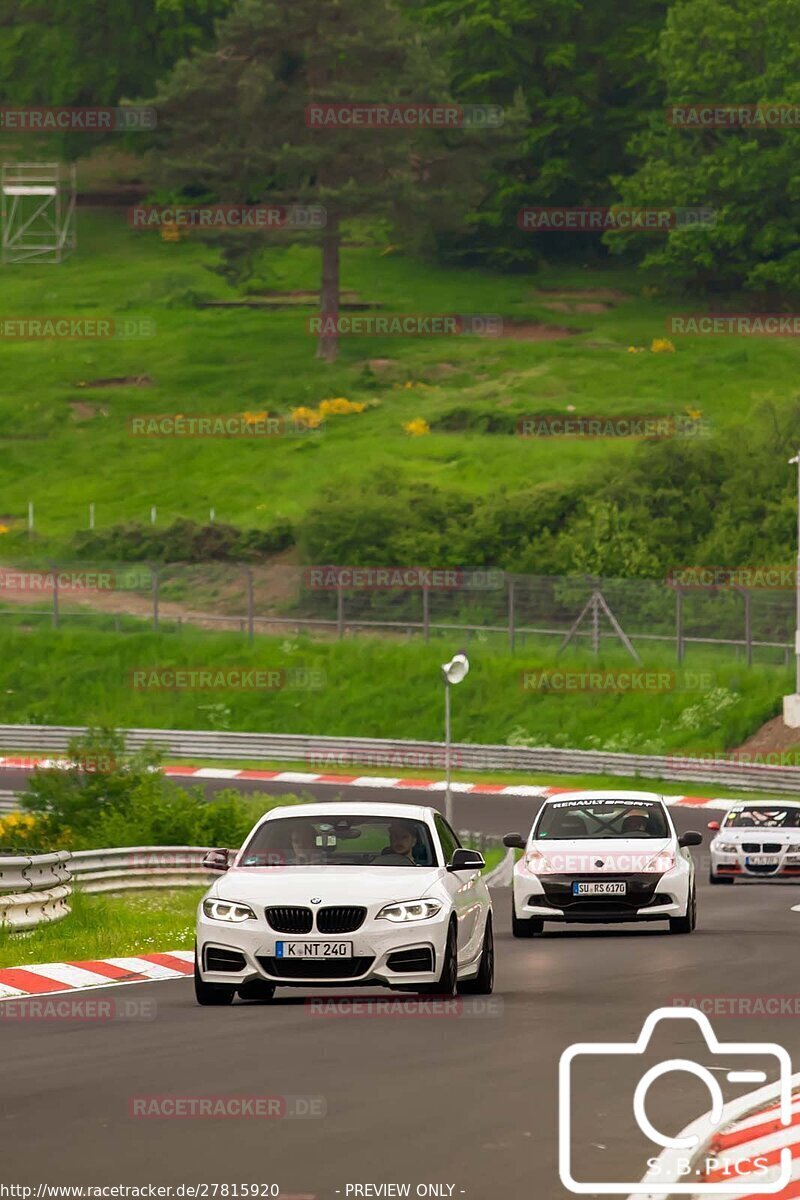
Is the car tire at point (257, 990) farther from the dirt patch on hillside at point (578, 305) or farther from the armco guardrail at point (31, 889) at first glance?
the dirt patch on hillside at point (578, 305)

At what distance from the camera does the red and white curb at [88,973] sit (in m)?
17.8

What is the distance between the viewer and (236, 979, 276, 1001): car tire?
51.9 ft

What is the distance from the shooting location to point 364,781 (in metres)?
53.9

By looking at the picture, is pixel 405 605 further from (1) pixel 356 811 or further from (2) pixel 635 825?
(1) pixel 356 811

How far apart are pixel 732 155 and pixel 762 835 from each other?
71017 millimetres

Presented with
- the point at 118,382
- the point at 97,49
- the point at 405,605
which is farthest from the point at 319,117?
the point at 405,605

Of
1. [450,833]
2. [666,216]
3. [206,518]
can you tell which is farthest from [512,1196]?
[666,216]

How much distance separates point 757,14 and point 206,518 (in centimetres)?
3570

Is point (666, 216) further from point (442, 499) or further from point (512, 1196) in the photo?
point (512, 1196)

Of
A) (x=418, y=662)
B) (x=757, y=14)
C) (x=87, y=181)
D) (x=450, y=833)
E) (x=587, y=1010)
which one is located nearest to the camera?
(x=587, y=1010)

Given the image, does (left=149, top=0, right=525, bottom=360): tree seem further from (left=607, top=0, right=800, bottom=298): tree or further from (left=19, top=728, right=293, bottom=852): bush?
(left=19, top=728, right=293, bottom=852): bush

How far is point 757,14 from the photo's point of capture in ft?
340

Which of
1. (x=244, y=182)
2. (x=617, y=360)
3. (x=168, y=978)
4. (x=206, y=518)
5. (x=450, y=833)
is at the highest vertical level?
(x=244, y=182)

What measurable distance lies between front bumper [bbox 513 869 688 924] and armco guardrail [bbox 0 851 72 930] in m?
4.30
